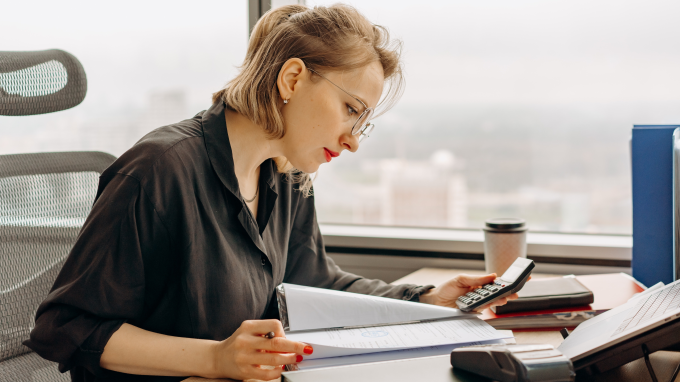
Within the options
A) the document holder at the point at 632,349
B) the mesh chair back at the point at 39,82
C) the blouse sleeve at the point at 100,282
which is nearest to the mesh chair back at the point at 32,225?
the mesh chair back at the point at 39,82

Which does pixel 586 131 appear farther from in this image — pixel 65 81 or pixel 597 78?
pixel 65 81

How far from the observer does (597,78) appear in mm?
1680

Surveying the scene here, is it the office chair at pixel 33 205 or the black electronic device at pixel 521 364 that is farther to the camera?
the office chair at pixel 33 205

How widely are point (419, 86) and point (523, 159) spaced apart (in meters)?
0.42

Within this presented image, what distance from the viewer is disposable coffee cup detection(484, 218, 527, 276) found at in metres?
1.40

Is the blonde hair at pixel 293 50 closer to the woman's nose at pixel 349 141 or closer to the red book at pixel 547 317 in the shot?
the woman's nose at pixel 349 141

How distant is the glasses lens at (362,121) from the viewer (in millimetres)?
1092

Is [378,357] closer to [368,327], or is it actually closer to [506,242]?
[368,327]

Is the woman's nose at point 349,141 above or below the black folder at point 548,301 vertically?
above

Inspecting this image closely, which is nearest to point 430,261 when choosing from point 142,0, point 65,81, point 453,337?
point 453,337

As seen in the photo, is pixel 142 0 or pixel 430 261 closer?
pixel 430 261

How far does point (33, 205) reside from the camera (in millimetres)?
1083

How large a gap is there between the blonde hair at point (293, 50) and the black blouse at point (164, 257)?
74 mm

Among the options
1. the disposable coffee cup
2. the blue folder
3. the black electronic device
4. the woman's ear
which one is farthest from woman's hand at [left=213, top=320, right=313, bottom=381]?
the blue folder
